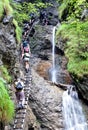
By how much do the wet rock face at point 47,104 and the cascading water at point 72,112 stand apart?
0.31 meters

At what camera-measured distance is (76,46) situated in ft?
57.7

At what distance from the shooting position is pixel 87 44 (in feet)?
56.8

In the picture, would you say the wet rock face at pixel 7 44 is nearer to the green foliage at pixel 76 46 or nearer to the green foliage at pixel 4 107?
the green foliage at pixel 76 46

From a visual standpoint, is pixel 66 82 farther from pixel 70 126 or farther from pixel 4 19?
pixel 4 19

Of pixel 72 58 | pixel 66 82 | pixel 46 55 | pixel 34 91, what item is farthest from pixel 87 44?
pixel 46 55

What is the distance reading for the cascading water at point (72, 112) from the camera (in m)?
15.1

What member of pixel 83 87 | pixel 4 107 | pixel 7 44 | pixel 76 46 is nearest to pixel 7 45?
pixel 7 44

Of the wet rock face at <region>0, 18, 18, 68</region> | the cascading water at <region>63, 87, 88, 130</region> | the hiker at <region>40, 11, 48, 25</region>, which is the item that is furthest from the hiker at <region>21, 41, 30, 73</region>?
the hiker at <region>40, 11, 48, 25</region>

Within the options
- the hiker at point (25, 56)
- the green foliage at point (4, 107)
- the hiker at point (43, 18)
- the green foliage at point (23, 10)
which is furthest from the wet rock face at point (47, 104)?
the hiker at point (43, 18)

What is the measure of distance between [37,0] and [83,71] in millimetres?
18415

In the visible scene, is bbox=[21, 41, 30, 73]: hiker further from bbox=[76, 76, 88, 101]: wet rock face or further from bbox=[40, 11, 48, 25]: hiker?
bbox=[40, 11, 48, 25]: hiker

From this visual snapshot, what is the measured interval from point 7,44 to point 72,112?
5.19 meters

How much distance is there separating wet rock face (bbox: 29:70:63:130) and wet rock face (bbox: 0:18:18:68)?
2.73 m

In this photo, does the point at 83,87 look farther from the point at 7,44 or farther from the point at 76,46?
the point at 7,44
